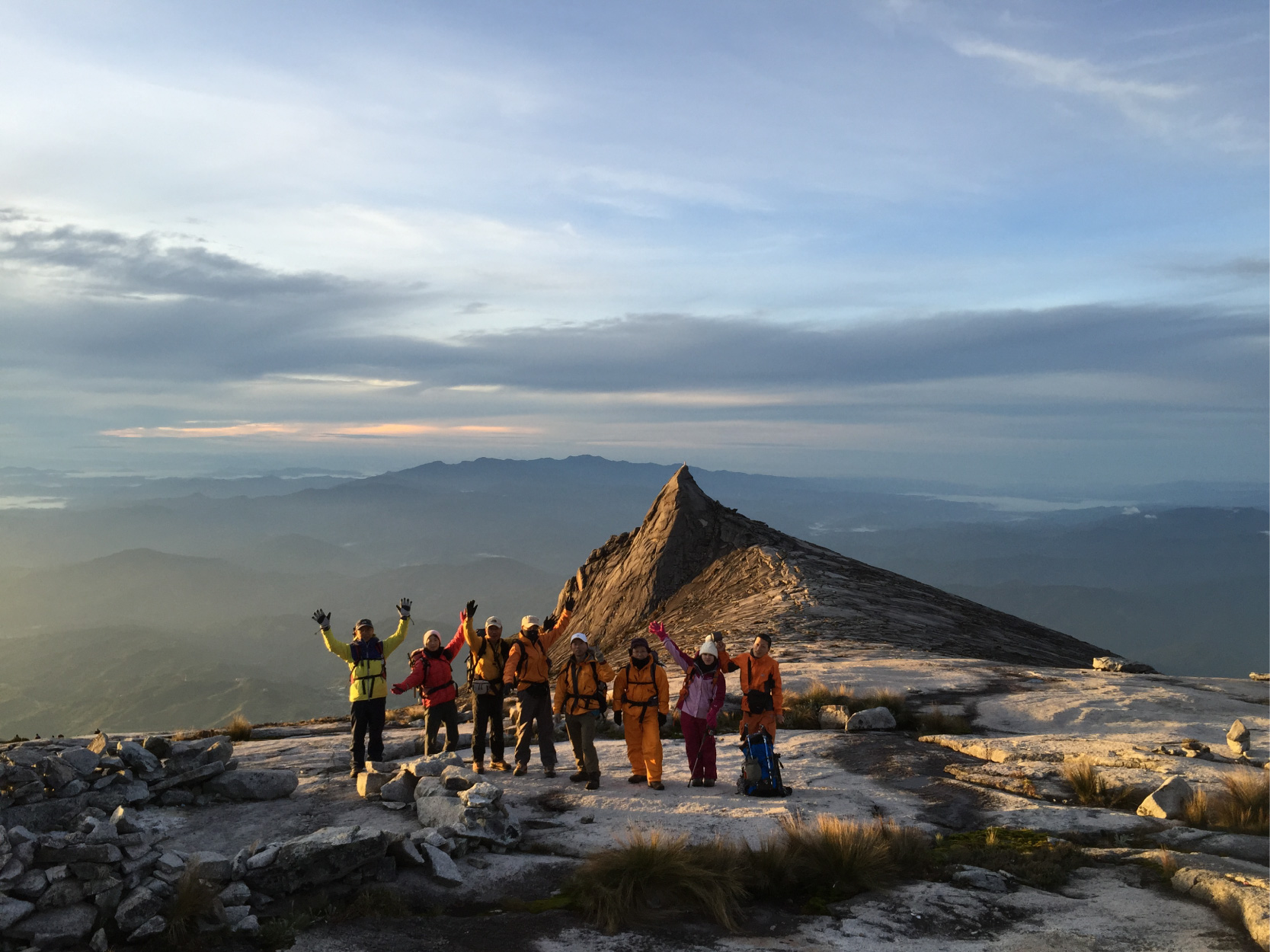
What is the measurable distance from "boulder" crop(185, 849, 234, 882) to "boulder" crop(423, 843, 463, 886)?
2.00 metres

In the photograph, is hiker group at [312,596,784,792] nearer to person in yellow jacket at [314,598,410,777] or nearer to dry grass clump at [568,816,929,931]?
person in yellow jacket at [314,598,410,777]

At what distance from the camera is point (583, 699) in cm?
1255

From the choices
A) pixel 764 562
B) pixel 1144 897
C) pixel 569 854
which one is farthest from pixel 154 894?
pixel 764 562

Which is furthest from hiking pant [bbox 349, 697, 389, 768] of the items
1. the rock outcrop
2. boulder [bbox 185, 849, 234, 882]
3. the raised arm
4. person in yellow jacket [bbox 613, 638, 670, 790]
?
the rock outcrop

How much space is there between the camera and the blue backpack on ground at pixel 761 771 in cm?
1170

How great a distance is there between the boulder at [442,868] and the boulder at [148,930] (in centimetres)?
256

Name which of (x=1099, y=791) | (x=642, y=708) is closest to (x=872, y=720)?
(x=1099, y=791)

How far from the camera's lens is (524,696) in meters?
13.1

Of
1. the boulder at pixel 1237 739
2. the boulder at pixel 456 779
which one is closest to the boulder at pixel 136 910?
the boulder at pixel 456 779

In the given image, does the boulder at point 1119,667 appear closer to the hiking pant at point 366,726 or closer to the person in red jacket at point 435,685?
the person in red jacket at point 435,685

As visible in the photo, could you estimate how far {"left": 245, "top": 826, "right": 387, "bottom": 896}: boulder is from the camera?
8.84m

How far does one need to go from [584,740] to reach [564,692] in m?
0.80

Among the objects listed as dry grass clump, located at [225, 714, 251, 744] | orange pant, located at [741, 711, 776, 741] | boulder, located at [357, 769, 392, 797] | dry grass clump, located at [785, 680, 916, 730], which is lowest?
dry grass clump, located at [225, 714, 251, 744]

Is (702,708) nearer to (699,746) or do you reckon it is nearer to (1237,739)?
(699,746)
